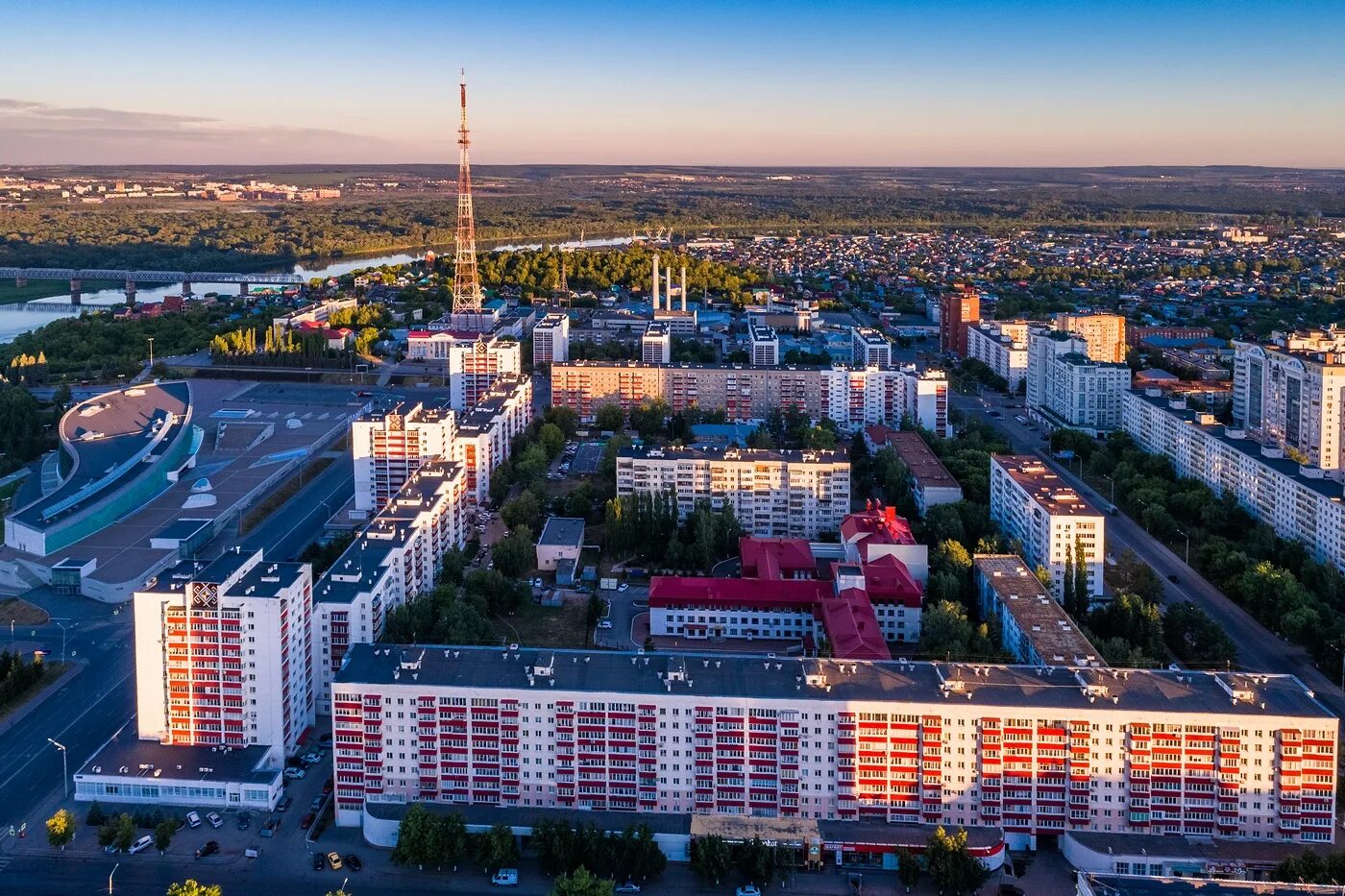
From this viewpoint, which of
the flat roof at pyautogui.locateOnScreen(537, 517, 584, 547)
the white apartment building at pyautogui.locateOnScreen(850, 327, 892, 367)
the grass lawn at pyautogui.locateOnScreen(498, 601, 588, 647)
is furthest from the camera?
the white apartment building at pyautogui.locateOnScreen(850, 327, 892, 367)

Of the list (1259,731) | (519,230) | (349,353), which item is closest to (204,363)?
(349,353)

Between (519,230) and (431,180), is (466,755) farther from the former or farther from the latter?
(431,180)

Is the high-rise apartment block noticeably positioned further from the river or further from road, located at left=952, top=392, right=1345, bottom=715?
the river

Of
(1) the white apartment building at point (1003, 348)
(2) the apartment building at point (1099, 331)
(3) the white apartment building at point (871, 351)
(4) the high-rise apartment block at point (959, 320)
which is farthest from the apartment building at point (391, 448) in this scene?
(4) the high-rise apartment block at point (959, 320)

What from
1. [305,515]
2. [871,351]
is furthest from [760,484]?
[871,351]

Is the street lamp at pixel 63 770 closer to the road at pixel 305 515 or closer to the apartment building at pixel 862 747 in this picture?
the apartment building at pixel 862 747

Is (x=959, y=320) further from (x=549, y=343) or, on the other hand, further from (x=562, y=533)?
(x=562, y=533)

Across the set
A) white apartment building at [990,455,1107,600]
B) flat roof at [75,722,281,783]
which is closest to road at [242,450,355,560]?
flat roof at [75,722,281,783]
